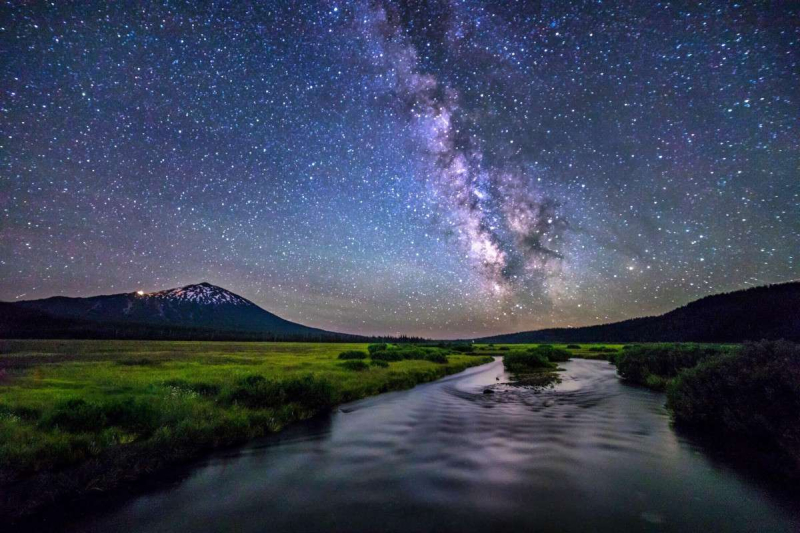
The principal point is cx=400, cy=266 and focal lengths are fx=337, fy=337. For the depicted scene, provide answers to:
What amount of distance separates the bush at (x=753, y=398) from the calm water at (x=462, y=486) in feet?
5.48

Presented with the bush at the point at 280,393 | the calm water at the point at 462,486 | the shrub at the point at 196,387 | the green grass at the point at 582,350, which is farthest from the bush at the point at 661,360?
the shrub at the point at 196,387

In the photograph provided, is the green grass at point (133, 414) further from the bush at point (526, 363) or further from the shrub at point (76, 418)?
the bush at point (526, 363)

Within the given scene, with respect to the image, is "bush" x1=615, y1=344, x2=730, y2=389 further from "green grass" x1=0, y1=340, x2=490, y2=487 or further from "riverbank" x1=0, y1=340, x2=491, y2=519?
"riverbank" x1=0, y1=340, x2=491, y2=519

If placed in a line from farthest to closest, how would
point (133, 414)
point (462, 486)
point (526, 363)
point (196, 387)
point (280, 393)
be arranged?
point (526, 363)
point (196, 387)
point (280, 393)
point (133, 414)
point (462, 486)

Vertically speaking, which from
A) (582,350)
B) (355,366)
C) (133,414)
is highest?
(133,414)

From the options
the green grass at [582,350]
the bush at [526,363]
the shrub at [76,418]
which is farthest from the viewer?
the green grass at [582,350]

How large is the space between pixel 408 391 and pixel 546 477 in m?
20.2

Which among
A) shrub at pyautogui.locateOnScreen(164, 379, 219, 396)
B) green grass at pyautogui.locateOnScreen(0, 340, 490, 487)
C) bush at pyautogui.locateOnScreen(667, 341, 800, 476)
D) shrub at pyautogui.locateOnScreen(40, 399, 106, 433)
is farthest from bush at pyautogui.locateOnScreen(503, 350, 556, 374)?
shrub at pyautogui.locateOnScreen(40, 399, 106, 433)

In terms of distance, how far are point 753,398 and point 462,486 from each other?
11.7 m

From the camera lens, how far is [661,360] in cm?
3350

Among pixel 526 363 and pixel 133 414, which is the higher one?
pixel 133 414

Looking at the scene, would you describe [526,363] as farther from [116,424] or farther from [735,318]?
A: [735,318]

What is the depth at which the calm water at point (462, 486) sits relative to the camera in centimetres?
783

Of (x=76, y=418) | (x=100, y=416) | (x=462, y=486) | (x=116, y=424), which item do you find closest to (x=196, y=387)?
(x=116, y=424)
